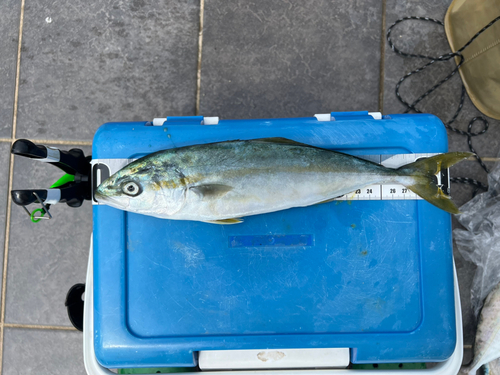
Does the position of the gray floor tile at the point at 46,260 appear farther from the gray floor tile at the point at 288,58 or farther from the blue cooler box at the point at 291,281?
the gray floor tile at the point at 288,58

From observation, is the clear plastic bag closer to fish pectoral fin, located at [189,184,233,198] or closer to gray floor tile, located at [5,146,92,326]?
fish pectoral fin, located at [189,184,233,198]

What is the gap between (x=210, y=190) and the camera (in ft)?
4.71

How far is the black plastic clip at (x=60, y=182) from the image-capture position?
4.40ft

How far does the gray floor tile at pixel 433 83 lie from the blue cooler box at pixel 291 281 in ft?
2.40

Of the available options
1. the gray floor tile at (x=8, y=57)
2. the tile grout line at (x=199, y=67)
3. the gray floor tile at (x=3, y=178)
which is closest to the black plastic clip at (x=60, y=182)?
the tile grout line at (x=199, y=67)

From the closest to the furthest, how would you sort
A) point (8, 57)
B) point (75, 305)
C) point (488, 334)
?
point (75, 305), point (488, 334), point (8, 57)

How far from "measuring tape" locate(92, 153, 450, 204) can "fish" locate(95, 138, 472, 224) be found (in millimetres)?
82

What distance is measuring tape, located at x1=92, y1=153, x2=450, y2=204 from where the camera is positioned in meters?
1.60

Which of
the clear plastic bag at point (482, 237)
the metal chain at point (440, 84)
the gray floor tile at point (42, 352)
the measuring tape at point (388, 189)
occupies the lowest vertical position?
the gray floor tile at point (42, 352)

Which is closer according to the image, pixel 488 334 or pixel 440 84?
pixel 488 334

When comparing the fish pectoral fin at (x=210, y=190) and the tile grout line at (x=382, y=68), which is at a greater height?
the tile grout line at (x=382, y=68)

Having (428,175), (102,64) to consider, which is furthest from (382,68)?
(102,64)

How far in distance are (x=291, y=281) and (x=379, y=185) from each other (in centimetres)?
64

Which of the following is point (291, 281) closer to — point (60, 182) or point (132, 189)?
point (132, 189)
